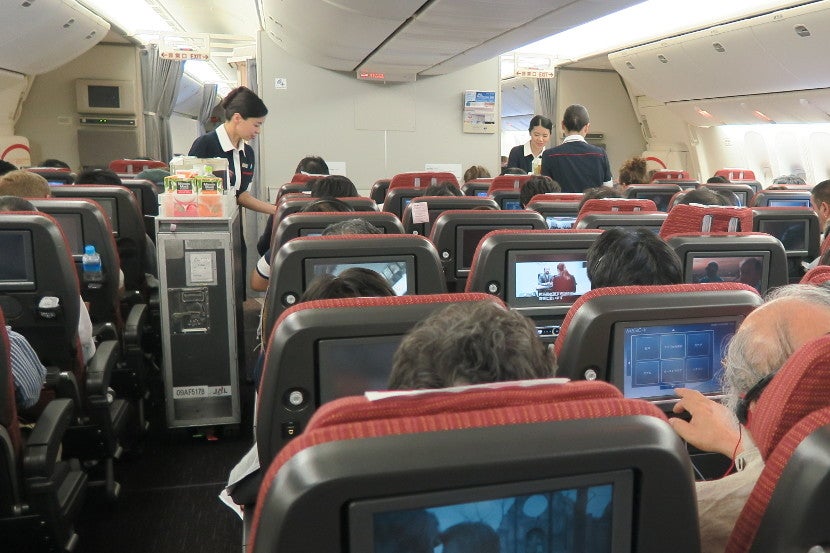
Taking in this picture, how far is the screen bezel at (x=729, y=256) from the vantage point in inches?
114

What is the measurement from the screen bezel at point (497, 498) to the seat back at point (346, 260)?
4.76 ft

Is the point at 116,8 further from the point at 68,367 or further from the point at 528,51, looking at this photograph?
the point at 68,367

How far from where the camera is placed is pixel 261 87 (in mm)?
10672

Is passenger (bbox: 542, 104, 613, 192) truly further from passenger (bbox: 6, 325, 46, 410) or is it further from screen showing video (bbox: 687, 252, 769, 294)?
passenger (bbox: 6, 325, 46, 410)

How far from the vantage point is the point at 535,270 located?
297cm

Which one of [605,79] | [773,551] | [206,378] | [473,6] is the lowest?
[206,378]

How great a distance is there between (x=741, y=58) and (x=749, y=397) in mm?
10736

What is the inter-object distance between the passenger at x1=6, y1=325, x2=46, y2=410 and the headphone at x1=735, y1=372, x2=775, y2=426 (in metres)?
2.19

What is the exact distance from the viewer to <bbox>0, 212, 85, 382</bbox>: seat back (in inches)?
104

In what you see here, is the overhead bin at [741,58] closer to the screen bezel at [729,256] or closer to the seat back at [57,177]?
the screen bezel at [729,256]

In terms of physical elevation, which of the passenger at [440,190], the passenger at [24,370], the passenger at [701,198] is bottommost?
the passenger at [24,370]

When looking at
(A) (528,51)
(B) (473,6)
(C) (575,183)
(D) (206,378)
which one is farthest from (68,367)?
(A) (528,51)

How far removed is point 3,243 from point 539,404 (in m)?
2.49

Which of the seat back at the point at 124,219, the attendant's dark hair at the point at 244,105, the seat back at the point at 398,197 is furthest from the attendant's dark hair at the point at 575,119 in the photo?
the seat back at the point at 124,219
